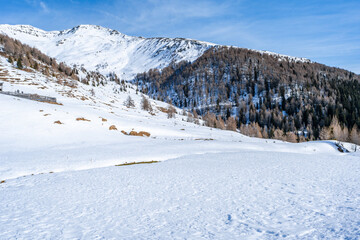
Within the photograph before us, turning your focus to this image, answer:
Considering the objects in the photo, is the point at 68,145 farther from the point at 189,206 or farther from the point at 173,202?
the point at 189,206

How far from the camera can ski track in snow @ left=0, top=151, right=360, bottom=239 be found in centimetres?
612

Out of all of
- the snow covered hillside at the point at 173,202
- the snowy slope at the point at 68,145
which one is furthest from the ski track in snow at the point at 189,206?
the snowy slope at the point at 68,145

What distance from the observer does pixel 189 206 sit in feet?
27.1

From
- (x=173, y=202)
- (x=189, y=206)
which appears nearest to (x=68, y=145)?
(x=173, y=202)

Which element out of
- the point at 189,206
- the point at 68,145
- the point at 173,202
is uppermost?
the point at 189,206

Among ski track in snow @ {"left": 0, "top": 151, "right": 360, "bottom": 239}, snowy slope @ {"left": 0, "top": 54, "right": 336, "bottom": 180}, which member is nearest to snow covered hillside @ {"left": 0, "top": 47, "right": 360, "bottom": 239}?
ski track in snow @ {"left": 0, "top": 151, "right": 360, "bottom": 239}

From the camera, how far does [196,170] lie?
49.5 feet

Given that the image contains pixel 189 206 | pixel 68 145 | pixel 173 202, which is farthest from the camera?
pixel 68 145

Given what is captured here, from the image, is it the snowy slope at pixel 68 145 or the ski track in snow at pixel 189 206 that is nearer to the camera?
the ski track in snow at pixel 189 206

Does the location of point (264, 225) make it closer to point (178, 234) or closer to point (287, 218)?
point (287, 218)

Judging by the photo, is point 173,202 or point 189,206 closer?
point 189,206

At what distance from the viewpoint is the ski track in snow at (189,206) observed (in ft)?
20.1

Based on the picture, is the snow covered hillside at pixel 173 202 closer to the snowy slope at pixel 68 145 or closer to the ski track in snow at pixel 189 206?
the ski track in snow at pixel 189 206

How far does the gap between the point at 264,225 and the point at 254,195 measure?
9.73 feet
